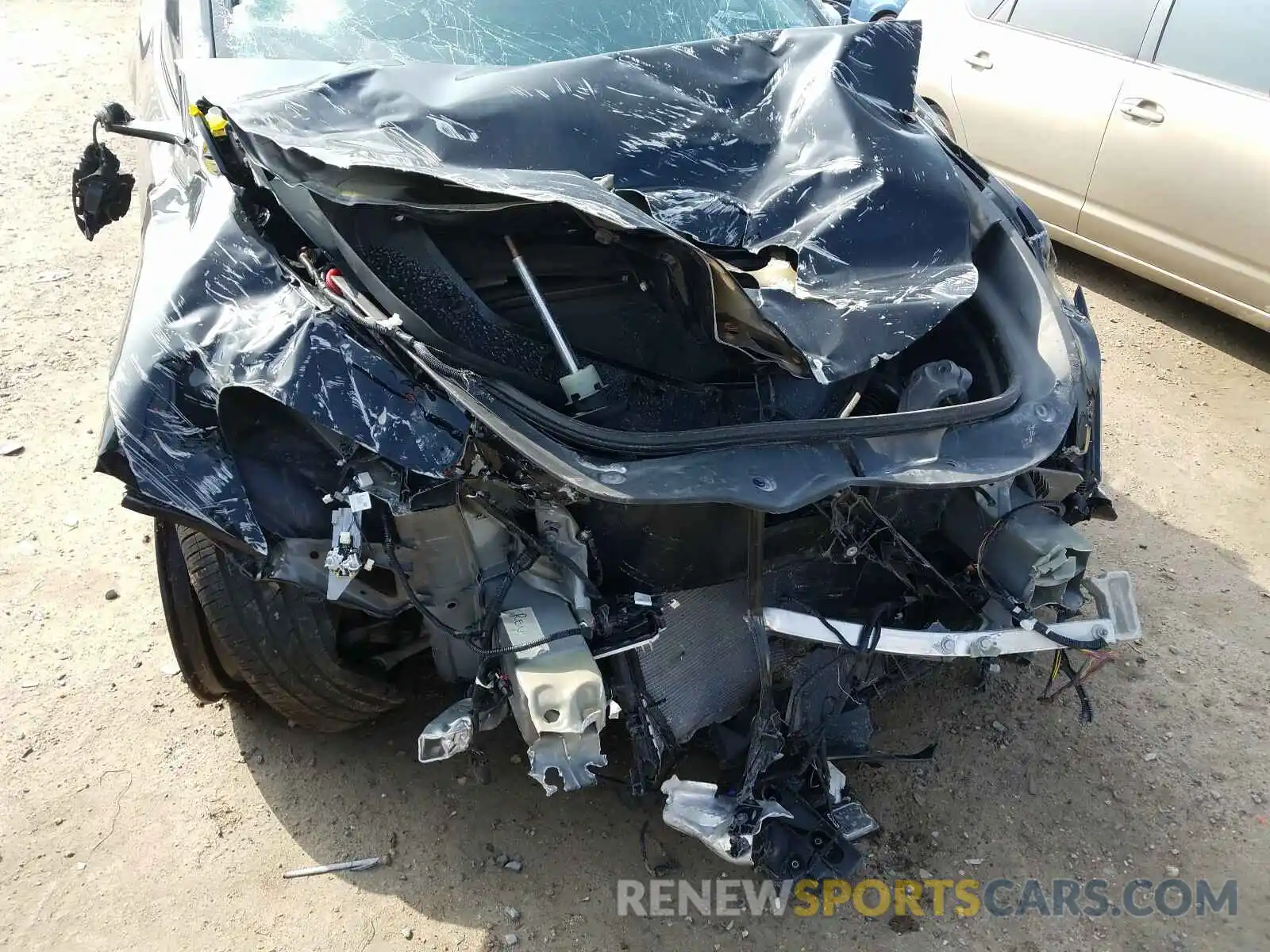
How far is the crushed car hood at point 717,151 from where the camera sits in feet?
6.67

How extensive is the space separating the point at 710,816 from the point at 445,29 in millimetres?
2206

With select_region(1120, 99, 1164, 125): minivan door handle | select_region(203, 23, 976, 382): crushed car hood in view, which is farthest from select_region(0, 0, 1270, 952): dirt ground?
select_region(1120, 99, 1164, 125): minivan door handle

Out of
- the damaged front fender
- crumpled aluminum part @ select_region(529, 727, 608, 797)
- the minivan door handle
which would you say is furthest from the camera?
the minivan door handle

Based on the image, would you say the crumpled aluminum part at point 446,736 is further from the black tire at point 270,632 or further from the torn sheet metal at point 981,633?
the torn sheet metal at point 981,633

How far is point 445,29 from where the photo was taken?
2.79 m

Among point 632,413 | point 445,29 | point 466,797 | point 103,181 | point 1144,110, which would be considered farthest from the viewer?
point 1144,110

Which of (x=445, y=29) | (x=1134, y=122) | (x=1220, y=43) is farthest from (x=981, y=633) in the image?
(x=1220, y=43)

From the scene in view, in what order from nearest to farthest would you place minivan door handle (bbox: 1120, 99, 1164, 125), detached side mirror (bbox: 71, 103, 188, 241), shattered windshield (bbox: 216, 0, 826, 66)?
1. detached side mirror (bbox: 71, 103, 188, 241)
2. shattered windshield (bbox: 216, 0, 826, 66)
3. minivan door handle (bbox: 1120, 99, 1164, 125)

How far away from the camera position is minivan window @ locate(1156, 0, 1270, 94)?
4.07 m

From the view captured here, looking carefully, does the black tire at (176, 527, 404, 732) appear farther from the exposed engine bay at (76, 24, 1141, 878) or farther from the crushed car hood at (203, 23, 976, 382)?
the crushed car hood at (203, 23, 976, 382)

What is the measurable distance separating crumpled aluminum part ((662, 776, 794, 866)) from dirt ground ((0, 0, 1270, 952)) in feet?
0.76

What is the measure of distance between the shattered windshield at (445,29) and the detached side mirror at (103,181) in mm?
367

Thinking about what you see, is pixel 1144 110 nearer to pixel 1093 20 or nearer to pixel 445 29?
pixel 1093 20

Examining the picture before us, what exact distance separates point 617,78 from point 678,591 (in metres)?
1.29
